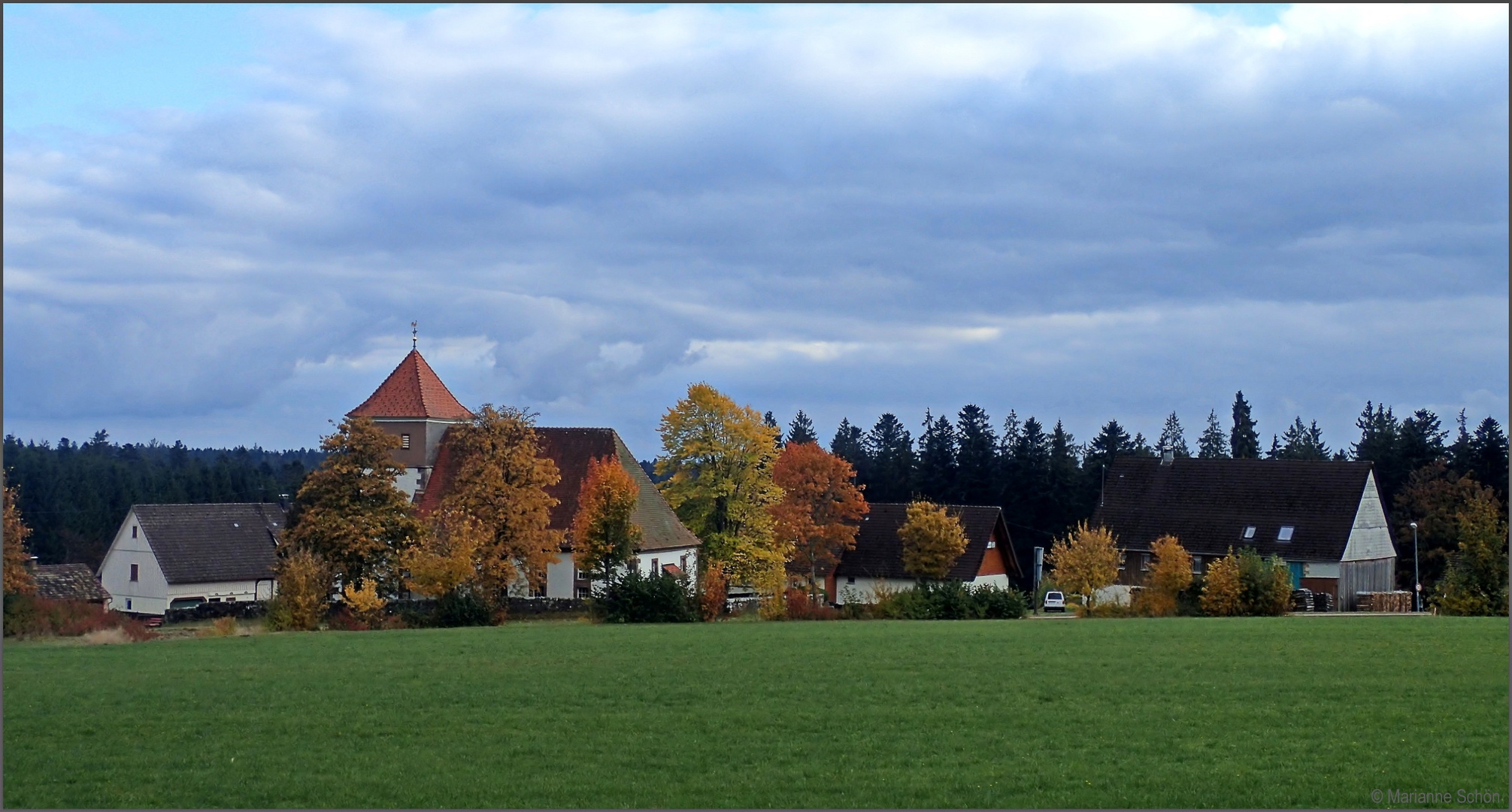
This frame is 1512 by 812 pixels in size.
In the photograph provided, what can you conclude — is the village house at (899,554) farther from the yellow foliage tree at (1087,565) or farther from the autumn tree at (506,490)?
the autumn tree at (506,490)

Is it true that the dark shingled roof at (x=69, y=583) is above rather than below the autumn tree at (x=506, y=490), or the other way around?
below

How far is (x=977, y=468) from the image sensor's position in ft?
327

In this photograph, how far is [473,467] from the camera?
4928 cm

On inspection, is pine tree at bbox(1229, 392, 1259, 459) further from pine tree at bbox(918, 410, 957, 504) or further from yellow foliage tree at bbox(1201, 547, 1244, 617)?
yellow foliage tree at bbox(1201, 547, 1244, 617)

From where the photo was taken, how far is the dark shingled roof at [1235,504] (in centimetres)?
6272

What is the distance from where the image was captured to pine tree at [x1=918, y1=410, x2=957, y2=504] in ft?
332

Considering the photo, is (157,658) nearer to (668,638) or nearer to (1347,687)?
(668,638)

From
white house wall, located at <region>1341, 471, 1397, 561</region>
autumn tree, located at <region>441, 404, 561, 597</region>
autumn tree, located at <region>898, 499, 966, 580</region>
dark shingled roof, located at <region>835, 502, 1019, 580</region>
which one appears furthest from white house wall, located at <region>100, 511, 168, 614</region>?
white house wall, located at <region>1341, 471, 1397, 561</region>

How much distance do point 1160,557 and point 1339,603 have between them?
23.3 metres

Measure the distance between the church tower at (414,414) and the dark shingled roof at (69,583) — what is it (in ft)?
49.2

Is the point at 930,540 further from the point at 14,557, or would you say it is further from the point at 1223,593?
the point at 14,557

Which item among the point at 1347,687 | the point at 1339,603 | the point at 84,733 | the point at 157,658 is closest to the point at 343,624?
the point at 157,658

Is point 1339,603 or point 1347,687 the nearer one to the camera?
point 1347,687

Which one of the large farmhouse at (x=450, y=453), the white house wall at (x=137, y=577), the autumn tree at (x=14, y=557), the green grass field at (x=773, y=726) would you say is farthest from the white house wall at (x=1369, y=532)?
the white house wall at (x=137, y=577)
